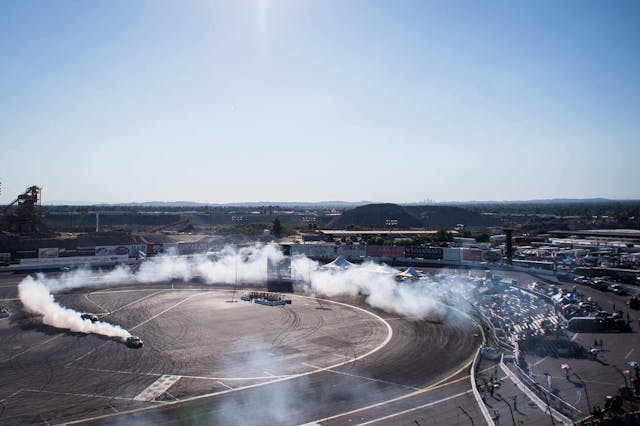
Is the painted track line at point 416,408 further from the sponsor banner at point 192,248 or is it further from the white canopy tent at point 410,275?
the sponsor banner at point 192,248

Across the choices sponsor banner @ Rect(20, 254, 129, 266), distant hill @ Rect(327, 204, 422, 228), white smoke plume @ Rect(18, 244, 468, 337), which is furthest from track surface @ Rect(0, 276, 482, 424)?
distant hill @ Rect(327, 204, 422, 228)

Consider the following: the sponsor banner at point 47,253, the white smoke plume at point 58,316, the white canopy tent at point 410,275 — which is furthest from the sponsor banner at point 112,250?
the white canopy tent at point 410,275

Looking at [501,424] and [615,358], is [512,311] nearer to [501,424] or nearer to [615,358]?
[615,358]

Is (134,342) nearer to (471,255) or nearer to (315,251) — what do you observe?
(315,251)

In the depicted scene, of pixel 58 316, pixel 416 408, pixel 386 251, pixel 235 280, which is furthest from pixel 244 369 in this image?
pixel 386 251

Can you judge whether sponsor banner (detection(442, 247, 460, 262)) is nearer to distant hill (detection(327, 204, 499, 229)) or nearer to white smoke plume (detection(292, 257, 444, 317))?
white smoke plume (detection(292, 257, 444, 317))

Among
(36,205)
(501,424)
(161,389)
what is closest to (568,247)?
(501,424)
